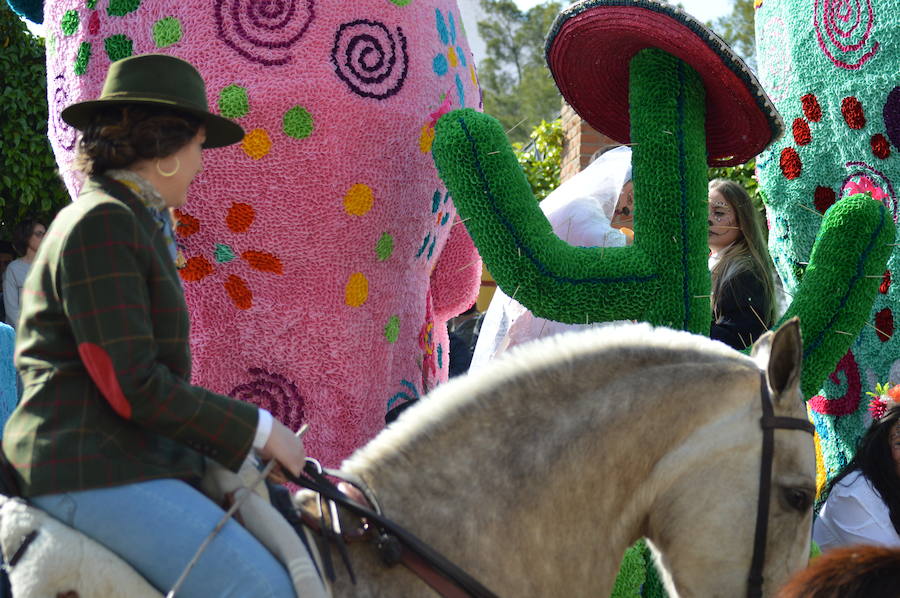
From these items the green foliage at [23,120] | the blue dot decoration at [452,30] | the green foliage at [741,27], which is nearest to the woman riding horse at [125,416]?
the blue dot decoration at [452,30]

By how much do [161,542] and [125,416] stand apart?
0.23 m

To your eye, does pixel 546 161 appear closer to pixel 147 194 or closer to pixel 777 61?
pixel 777 61

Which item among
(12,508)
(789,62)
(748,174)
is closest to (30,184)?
(748,174)

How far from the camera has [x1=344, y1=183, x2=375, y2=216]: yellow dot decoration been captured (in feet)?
9.76

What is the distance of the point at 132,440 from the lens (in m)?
1.82

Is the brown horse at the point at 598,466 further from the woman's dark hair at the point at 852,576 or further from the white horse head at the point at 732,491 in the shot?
the woman's dark hair at the point at 852,576

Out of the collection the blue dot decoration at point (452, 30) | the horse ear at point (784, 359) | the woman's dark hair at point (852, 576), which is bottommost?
the woman's dark hair at point (852, 576)

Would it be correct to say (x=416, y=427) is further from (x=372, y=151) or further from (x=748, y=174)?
(x=748, y=174)

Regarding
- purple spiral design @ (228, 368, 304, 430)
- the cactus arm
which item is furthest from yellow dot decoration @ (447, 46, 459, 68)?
the cactus arm

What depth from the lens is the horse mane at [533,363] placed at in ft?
6.77

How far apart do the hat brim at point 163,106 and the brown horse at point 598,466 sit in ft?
2.30

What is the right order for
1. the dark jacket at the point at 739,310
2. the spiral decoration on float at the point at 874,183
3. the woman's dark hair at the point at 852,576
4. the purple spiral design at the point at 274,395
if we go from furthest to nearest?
the dark jacket at the point at 739,310, the spiral decoration on float at the point at 874,183, the purple spiral design at the point at 274,395, the woman's dark hair at the point at 852,576

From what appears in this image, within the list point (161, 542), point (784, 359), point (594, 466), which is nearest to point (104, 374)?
point (161, 542)

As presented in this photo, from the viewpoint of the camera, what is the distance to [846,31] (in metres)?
3.41
